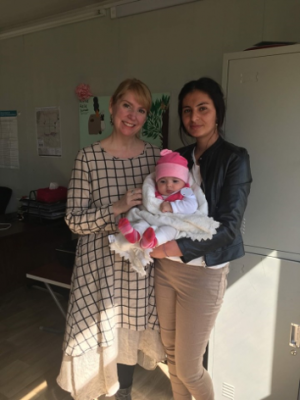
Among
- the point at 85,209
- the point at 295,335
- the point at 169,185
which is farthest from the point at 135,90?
the point at 295,335

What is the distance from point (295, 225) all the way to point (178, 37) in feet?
5.32

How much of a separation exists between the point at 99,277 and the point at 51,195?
176 centimetres

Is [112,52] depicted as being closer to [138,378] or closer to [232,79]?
[232,79]

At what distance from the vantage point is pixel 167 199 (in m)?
1.33

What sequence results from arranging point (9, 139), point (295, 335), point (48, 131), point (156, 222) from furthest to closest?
point (9, 139), point (48, 131), point (295, 335), point (156, 222)

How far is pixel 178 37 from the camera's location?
2.33 metres

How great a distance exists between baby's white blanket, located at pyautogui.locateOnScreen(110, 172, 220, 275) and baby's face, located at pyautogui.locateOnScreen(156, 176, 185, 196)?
4cm

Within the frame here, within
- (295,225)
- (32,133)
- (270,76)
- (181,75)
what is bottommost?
(295,225)

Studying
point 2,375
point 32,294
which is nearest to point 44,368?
point 2,375

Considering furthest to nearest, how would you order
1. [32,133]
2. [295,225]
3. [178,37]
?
1. [32,133]
2. [178,37]
3. [295,225]

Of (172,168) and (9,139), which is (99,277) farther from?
(9,139)

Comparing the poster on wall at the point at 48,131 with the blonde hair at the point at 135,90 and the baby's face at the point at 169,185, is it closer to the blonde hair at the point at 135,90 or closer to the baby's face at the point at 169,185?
the blonde hair at the point at 135,90

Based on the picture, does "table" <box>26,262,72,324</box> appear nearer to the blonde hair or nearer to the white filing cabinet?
the white filing cabinet

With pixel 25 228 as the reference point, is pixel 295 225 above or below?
above
